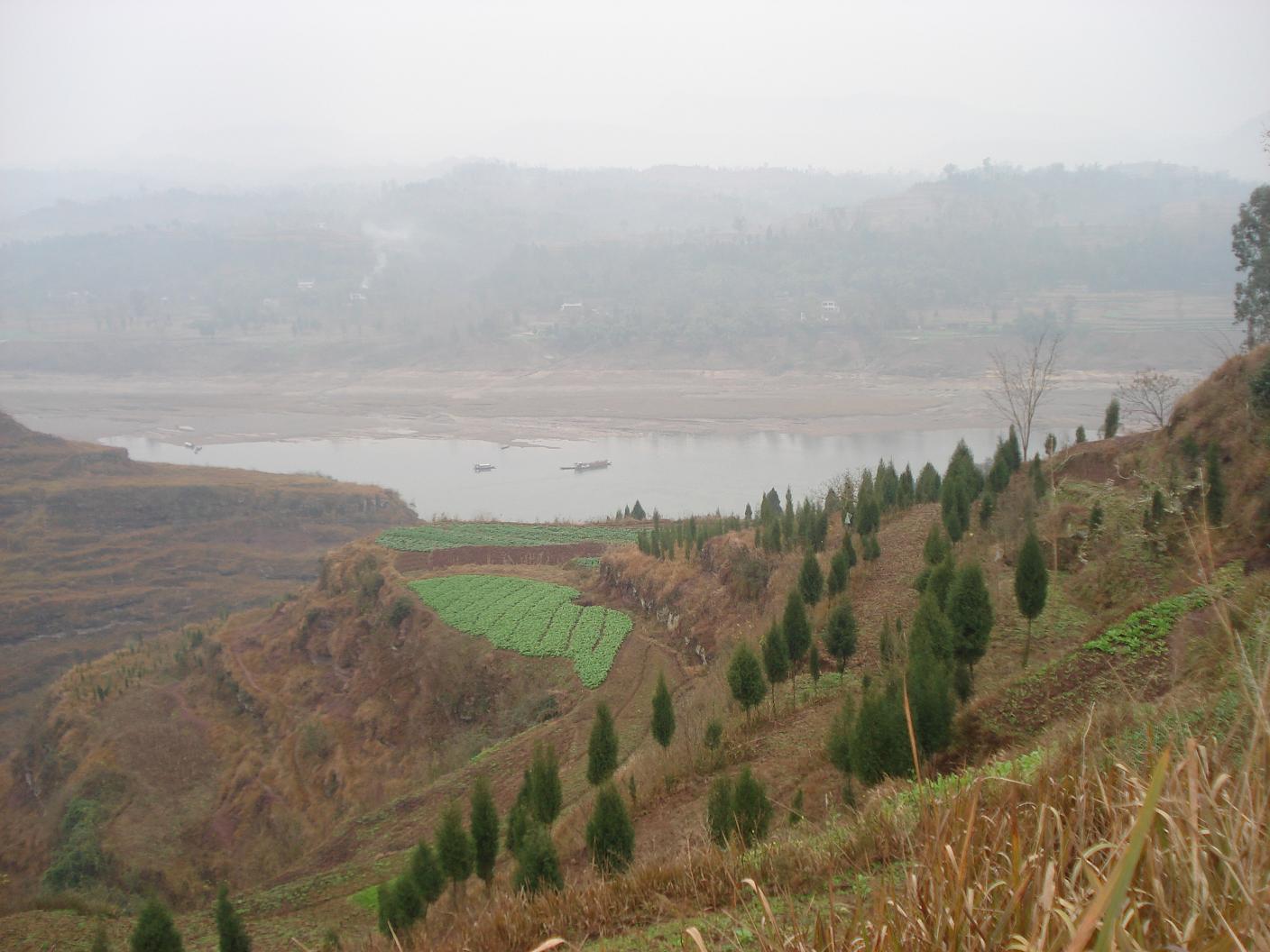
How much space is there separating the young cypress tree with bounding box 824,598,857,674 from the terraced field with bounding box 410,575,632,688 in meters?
7.02

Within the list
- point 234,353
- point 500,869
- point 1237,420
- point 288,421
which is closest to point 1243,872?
point 500,869

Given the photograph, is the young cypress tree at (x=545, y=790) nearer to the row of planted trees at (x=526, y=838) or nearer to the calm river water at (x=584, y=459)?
the row of planted trees at (x=526, y=838)

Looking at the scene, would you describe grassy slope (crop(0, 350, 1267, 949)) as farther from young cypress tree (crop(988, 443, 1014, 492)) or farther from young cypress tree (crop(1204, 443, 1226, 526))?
young cypress tree (crop(988, 443, 1014, 492))

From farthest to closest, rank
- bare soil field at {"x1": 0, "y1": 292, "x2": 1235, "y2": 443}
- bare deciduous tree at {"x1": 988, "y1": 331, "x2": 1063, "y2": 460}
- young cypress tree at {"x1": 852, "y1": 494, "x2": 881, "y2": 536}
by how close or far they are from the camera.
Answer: bare soil field at {"x1": 0, "y1": 292, "x2": 1235, "y2": 443} → bare deciduous tree at {"x1": 988, "y1": 331, "x2": 1063, "y2": 460} → young cypress tree at {"x1": 852, "y1": 494, "x2": 881, "y2": 536}

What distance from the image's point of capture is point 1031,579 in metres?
9.30

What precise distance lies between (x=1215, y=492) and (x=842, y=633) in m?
4.79

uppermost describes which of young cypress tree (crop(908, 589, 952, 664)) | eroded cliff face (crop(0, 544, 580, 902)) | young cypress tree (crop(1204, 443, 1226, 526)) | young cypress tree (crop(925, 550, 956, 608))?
young cypress tree (crop(1204, 443, 1226, 526))

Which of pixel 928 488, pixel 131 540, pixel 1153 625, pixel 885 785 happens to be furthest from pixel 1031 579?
pixel 131 540

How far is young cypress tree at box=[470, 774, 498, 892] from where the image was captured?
9273 millimetres

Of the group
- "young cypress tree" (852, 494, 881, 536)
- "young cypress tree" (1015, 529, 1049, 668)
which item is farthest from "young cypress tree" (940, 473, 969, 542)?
"young cypress tree" (1015, 529, 1049, 668)

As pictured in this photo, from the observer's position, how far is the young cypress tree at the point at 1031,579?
9.27m

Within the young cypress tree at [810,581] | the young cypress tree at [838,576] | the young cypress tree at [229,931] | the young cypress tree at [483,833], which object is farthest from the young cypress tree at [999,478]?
the young cypress tree at [229,931]

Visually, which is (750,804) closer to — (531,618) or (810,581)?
(810,581)

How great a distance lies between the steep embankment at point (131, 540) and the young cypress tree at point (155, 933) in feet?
78.3
